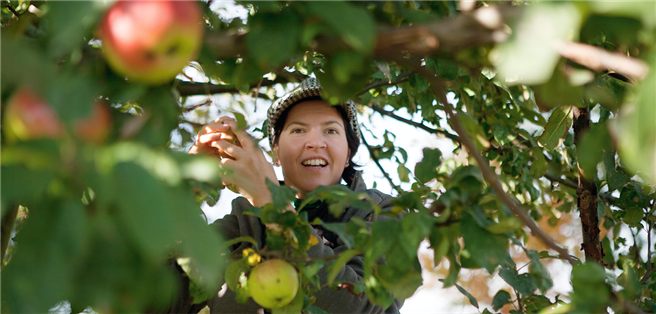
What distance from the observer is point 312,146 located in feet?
5.86

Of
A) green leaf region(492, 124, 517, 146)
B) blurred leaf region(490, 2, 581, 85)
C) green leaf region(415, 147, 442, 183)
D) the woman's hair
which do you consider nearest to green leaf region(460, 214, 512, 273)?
green leaf region(415, 147, 442, 183)

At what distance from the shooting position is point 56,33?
1.48 feet

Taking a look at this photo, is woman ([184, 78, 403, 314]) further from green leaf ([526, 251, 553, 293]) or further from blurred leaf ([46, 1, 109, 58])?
blurred leaf ([46, 1, 109, 58])

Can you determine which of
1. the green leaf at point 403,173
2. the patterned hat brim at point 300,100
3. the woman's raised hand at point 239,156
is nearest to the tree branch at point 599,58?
the woman's raised hand at point 239,156

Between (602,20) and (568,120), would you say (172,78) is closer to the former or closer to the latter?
(602,20)

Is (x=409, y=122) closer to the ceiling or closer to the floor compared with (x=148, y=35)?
closer to the ceiling

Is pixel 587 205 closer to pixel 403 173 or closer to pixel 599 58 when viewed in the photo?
pixel 403 173

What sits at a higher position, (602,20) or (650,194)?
(650,194)

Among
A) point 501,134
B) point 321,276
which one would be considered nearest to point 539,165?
point 501,134

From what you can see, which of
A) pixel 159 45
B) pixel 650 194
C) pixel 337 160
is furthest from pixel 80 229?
pixel 650 194

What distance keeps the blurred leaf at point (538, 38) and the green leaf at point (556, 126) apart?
932mm

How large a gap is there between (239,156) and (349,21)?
82 cm

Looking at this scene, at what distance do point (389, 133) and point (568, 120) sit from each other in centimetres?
127

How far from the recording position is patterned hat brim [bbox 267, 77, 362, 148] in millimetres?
1804
